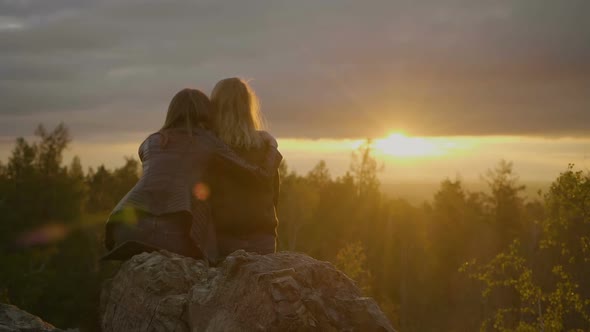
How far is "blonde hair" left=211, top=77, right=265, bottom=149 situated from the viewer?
637cm

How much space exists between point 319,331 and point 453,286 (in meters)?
48.0

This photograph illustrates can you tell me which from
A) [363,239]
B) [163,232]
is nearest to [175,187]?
[163,232]

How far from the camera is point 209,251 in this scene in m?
6.08

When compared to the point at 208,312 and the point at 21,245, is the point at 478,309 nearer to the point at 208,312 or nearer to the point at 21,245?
the point at 21,245

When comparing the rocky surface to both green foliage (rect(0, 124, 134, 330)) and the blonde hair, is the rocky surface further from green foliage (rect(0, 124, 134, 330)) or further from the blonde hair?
green foliage (rect(0, 124, 134, 330))

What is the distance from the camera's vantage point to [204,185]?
6.27 m

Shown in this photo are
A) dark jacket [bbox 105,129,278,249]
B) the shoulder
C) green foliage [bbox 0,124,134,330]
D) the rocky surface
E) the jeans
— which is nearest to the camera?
the rocky surface

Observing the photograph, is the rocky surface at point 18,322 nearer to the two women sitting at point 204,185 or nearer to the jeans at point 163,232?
the two women sitting at point 204,185

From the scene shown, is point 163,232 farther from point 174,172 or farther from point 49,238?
point 49,238

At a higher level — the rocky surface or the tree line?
the rocky surface

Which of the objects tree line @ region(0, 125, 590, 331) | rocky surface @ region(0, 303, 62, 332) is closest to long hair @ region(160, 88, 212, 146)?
rocky surface @ region(0, 303, 62, 332)

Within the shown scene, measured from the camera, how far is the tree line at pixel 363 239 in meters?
33.1

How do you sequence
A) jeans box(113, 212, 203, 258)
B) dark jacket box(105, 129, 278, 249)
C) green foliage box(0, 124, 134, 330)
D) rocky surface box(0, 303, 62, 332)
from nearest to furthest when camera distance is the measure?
rocky surface box(0, 303, 62, 332) < jeans box(113, 212, 203, 258) < dark jacket box(105, 129, 278, 249) < green foliage box(0, 124, 134, 330)

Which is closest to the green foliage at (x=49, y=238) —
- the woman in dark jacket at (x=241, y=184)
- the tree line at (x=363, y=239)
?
the tree line at (x=363, y=239)
